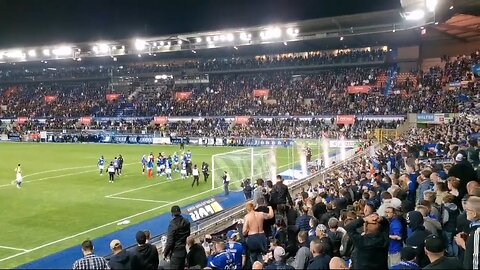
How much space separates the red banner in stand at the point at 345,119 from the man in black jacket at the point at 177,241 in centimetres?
4471

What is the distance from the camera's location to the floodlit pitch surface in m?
15.5

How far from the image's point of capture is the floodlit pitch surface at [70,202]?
51.0 feet

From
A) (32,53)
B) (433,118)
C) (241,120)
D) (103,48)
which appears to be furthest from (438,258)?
(32,53)

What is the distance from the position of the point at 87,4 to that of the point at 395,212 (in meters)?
41.0

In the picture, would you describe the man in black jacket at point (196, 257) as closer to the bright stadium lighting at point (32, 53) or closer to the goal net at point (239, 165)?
the goal net at point (239, 165)

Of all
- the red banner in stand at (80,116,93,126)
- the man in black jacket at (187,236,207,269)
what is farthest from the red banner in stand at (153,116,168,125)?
the man in black jacket at (187,236,207,269)

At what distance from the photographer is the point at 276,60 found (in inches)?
2672

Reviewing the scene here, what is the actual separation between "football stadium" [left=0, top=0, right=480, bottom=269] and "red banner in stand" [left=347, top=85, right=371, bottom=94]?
387mm

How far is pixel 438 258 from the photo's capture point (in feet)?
16.5

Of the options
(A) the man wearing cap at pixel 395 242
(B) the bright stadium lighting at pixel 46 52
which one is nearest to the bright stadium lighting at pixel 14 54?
(B) the bright stadium lighting at pixel 46 52

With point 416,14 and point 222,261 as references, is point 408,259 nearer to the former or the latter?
point 222,261

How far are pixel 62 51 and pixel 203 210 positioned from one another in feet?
186

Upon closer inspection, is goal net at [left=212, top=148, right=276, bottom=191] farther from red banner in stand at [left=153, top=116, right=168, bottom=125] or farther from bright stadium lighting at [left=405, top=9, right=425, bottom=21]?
red banner in stand at [left=153, top=116, right=168, bottom=125]

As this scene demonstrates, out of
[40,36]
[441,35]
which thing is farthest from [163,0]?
[441,35]
